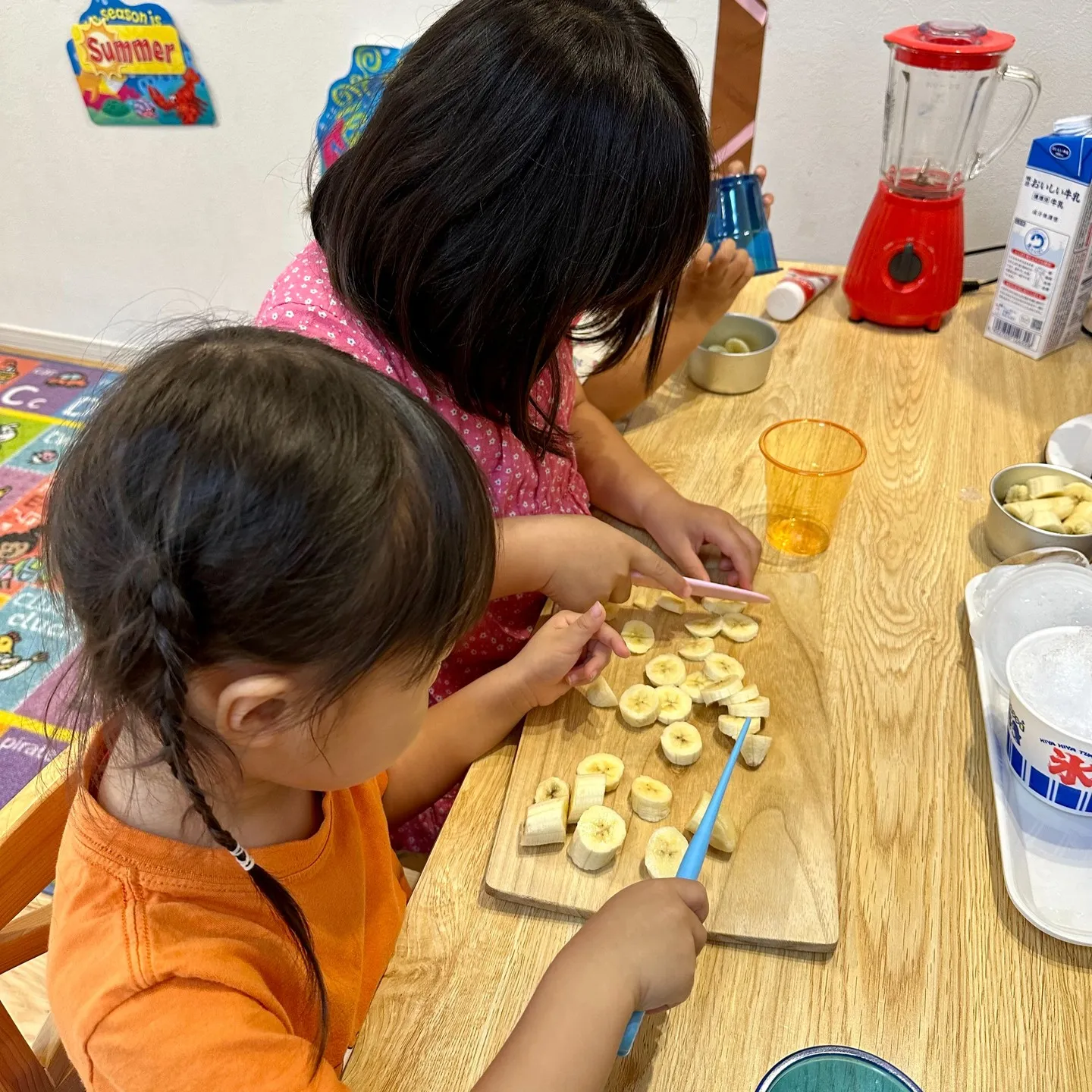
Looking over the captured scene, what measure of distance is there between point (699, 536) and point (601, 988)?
20.0 inches

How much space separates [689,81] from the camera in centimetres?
72

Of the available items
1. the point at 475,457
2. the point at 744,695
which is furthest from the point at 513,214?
the point at 744,695

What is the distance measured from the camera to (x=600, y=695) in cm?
77

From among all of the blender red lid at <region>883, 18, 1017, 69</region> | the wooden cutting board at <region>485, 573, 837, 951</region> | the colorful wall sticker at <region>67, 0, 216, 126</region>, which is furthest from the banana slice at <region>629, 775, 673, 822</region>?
the colorful wall sticker at <region>67, 0, 216, 126</region>

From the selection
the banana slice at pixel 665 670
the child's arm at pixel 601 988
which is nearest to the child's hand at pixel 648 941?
the child's arm at pixel 601 988

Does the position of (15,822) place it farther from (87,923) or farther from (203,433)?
(203,433)

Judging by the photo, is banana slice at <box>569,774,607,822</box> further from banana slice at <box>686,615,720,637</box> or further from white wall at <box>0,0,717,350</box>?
→ white wall at <box>0,0,717,350</box>

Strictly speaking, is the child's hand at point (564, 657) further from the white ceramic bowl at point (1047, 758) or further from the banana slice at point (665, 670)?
the white ceramic bowl at point (1047, 758)

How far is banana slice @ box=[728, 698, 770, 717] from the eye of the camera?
74cm

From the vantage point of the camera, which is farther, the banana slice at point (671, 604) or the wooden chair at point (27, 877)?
the banana slice at point (671, 604)

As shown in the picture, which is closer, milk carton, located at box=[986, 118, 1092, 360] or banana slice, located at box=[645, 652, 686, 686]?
banana slice, located at box=[645, 652, 686, 686]

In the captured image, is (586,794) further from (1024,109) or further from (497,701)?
(1024,109)

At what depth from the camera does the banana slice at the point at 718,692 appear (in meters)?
0.75

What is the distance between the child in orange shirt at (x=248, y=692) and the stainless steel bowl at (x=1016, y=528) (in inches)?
20.3
